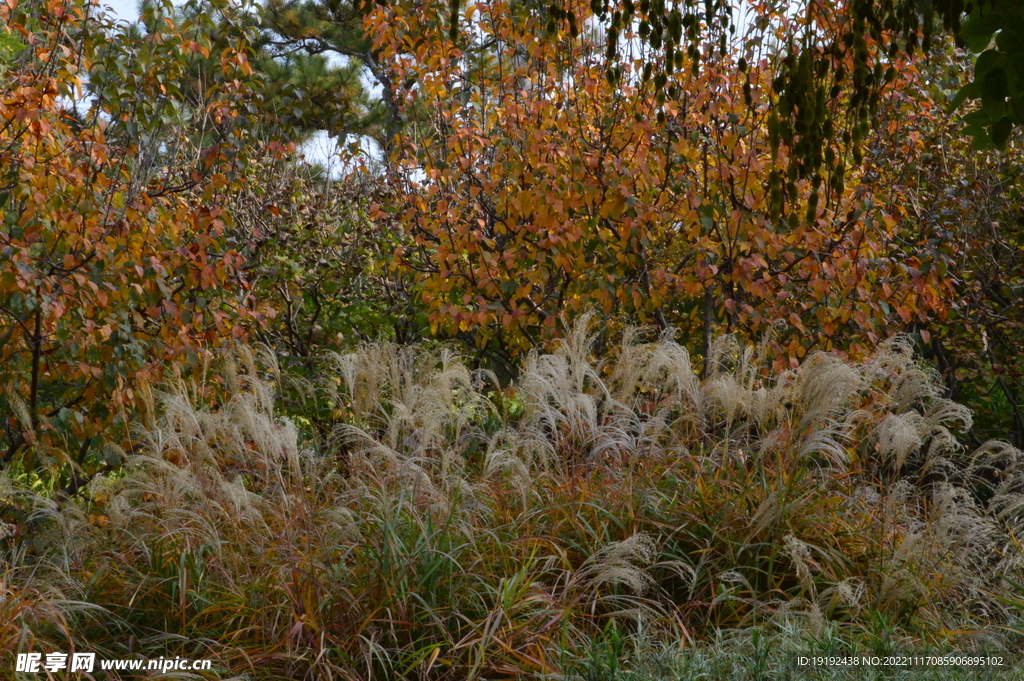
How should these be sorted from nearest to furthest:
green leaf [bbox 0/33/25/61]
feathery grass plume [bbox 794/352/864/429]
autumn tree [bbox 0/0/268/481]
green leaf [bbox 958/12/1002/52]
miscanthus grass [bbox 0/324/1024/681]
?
green leaf [bbox 958/12/1002/52] < miscanthus grass [bbox 0/324/1024/681] < feathery grass plume [bbox 794/352/864/429] < autumn tree [bbox 0/0/268/481] < green leaf [bbox 0/33/25/61]

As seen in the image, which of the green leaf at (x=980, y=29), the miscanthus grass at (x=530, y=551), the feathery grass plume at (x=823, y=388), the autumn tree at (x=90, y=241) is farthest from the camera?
the autumn tree at (x=90, y=241)

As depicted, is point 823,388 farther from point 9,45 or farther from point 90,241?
point 9,45

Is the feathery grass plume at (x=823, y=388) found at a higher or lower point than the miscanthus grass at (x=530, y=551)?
higher

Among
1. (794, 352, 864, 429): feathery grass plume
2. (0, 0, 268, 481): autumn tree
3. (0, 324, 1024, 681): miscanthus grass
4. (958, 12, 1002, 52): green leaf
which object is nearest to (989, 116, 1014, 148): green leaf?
(958, 12, 1002, 52): green leaf

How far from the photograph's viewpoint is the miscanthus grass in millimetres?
3689

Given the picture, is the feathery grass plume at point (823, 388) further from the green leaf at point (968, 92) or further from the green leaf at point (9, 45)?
the green leaf at point (9, 45)

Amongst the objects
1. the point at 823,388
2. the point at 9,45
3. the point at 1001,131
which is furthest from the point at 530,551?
the point at 9,45

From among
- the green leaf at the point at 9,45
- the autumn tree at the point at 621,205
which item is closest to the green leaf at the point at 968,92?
the autumn tree at the point at 621,205

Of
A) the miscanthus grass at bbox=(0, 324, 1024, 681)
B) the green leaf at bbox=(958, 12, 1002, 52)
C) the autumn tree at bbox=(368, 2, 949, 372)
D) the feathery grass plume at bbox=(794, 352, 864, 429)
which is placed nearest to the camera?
the green leaf at bbox=(958, 12, 1002, 52)

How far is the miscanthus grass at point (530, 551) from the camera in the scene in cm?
369

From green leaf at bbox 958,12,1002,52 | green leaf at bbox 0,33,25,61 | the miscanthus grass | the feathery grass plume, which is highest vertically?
green leaf at bbox 0,33,25,61

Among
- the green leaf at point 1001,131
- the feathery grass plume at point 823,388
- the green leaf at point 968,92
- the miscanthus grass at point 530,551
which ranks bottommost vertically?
the miscanthus grass at point 530,551

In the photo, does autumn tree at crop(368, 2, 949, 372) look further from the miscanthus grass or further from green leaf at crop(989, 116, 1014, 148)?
green leaf at crop(989, 116, 1014, 148)

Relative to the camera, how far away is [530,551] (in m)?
4.21
